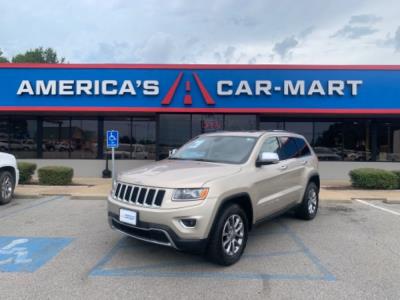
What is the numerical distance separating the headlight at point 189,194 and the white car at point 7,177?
6174mm

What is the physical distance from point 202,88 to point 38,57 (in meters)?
55.7

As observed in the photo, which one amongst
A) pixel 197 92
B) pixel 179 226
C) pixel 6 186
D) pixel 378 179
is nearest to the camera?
pixel 179 226

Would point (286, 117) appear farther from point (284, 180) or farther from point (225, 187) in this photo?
point (225, 187)

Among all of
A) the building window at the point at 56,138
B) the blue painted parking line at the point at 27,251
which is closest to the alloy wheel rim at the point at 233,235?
the blue painted parking line at the point at 27,251

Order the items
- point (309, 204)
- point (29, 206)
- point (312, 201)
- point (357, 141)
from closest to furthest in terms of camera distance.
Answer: point (309, 204) → point (312, 201) → point (29, 206) → point (357, 141)

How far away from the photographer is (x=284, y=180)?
20.0 feet

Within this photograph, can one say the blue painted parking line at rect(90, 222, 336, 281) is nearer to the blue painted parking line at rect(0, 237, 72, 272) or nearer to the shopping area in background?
the blue painted parking line at rect(0, 237, 72, 272)

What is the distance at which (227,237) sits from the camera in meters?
4.67

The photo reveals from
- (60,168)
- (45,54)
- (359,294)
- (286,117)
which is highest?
(45,54)

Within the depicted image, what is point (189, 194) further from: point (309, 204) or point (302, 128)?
point (302, 128)

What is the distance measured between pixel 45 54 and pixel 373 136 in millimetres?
62060

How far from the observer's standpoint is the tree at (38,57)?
57.4m

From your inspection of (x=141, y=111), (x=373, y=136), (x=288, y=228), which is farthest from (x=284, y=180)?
(x=373, y=136)

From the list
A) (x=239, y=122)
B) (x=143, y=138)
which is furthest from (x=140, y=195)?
(x=143, y=138)
